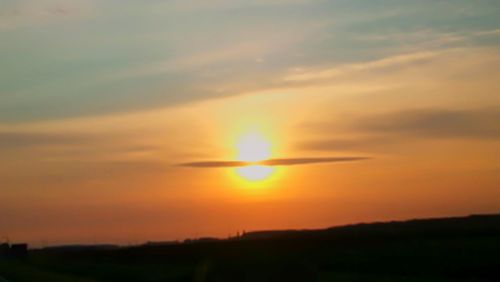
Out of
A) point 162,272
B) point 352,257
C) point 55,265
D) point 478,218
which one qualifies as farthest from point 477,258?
point 478,218

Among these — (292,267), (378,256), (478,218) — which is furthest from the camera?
(478,218)

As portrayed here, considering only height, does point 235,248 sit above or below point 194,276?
above

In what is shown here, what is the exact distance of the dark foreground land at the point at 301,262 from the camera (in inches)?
1683

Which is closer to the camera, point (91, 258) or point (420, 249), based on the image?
point (420, 249)

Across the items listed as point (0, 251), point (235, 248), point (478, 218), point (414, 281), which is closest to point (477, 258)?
point (414, 281)

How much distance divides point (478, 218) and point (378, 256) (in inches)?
1971

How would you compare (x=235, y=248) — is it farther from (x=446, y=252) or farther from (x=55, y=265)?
(x=446, y=252)

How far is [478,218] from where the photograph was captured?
106562 millimetres

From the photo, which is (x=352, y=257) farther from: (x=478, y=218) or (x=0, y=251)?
(x=0, y=251)

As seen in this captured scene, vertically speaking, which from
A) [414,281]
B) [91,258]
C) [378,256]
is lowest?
[414,281]

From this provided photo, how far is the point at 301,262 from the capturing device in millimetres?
38781

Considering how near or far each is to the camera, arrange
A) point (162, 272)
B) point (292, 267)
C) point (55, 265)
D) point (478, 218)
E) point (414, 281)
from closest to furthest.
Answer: point (292, 267)
point (414, 281)
point (162, 272)
point (55, 265)
point (478, 218)

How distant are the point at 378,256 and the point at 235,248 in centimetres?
1720

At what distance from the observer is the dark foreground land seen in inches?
1683
